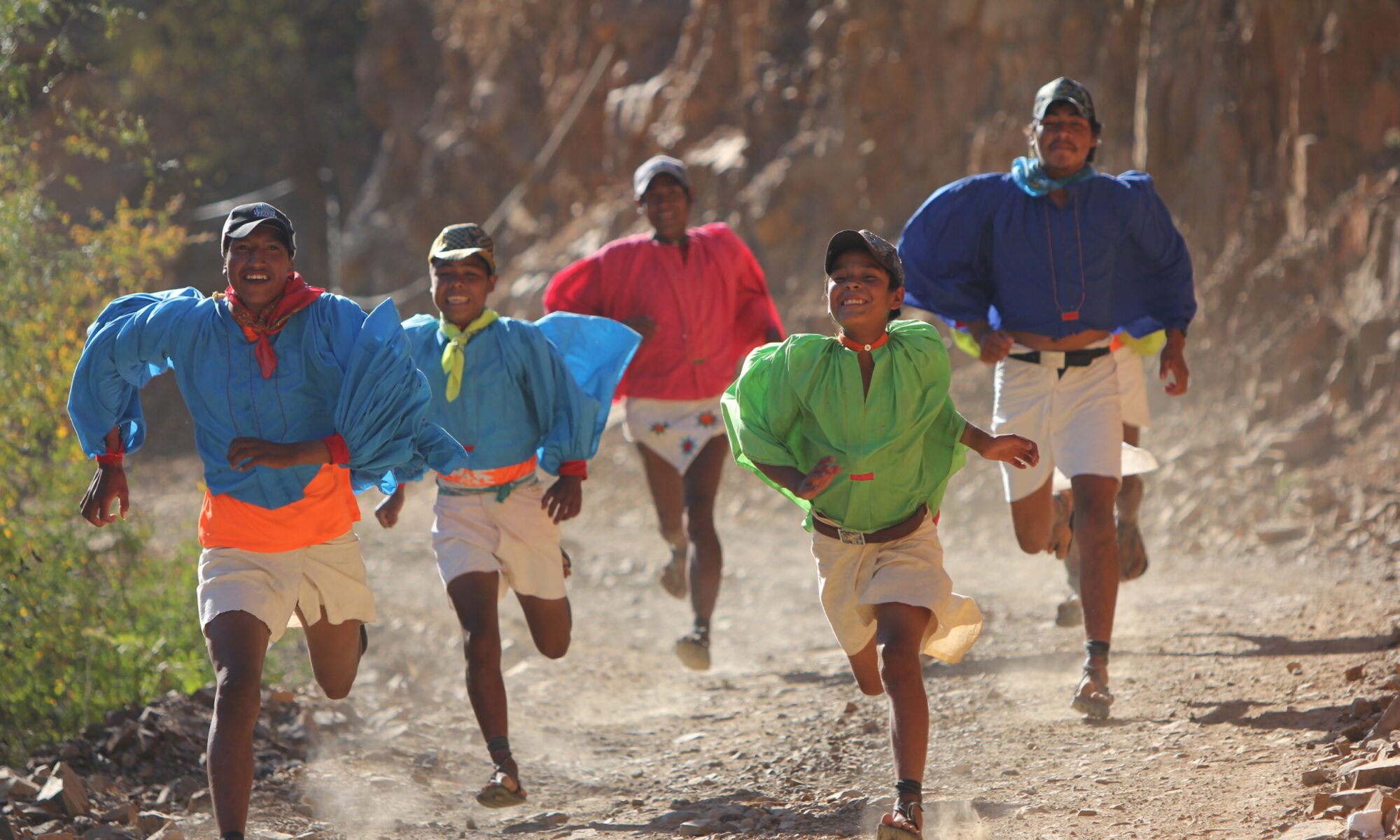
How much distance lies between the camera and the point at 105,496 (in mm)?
4344

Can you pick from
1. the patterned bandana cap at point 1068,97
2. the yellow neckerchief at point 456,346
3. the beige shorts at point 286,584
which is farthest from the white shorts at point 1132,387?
the beige shorts at point 286,584

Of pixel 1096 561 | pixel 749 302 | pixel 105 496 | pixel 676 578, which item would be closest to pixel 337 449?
pixel 105 496

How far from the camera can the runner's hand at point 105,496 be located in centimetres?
432

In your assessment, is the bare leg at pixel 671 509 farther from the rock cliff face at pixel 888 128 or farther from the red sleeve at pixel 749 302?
the rock cliff face at pixel 888 128

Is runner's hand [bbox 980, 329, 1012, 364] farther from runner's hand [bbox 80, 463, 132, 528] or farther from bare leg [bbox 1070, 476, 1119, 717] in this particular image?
runner's hand [bbox 80, 463, 132, 528]

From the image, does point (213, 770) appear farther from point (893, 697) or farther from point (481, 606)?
point (893, 697)

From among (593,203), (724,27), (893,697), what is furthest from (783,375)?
(593,203)

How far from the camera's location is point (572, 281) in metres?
7.01

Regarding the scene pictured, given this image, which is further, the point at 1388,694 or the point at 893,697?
the point at 1388,694

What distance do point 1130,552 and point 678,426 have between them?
7.29 ft

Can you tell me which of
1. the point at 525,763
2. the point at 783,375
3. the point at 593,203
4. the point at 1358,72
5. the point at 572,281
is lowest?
the point at 525,763

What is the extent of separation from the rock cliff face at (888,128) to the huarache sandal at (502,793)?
6542 mm

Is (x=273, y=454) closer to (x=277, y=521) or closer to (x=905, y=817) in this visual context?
(x=277, y=521)

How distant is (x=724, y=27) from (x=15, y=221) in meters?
10.4
